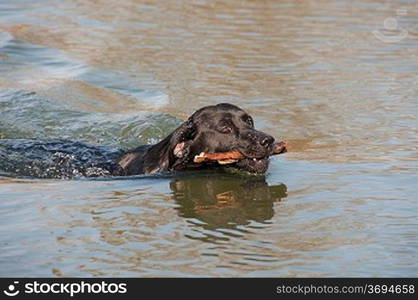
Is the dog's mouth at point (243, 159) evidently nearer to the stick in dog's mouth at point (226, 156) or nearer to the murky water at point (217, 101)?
the stick in dog's mouth at point (226, 156)

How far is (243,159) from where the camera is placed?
8.77 meters

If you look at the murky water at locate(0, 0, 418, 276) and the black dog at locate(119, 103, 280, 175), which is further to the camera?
the black dog at locate(119, 103, 280, 175)

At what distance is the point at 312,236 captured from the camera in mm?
7008

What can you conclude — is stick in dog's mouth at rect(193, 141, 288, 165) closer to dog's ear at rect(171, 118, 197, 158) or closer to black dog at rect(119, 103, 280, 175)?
black dog at rect(119, 103, 280, 175)

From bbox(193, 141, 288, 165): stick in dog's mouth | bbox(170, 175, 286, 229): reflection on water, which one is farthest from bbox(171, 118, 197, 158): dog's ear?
bbox(170, 175, 286, 229): reflection on water

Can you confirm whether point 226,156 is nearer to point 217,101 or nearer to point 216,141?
point 216,141

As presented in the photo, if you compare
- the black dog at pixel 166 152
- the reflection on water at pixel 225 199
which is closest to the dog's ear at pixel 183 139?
the black dog at pixel 166 152

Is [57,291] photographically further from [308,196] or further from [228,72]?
[228,72]

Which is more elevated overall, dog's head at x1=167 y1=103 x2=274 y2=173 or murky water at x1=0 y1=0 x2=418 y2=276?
dog's head at x1=167 y1=103 x2=274 y2=173

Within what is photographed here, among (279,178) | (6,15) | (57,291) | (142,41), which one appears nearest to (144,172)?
(279,178)

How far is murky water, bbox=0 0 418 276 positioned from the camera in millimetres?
6711

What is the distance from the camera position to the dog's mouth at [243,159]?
870 centimetres

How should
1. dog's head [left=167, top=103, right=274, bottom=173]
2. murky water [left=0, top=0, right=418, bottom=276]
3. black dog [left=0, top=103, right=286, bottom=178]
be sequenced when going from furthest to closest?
black dog [left=0, top=103, right=286, bottom=178], dog's head [left=167, top=103, right=274, bottom=173], murky water [left=0, top=0, right=418, bottom=276]

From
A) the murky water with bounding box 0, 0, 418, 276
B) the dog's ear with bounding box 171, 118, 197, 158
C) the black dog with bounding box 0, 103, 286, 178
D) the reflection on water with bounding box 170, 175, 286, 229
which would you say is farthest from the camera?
the dog's ear with bounding box 171, 118, 197, 158
